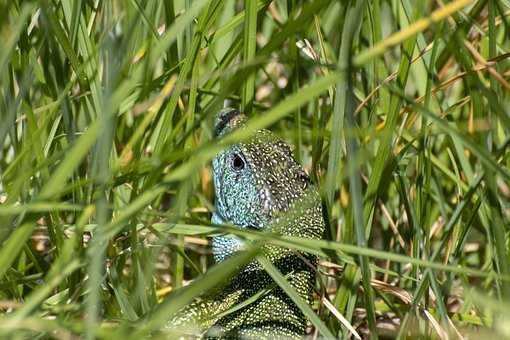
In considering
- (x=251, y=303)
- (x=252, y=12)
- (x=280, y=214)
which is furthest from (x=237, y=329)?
(x=252, y=12)

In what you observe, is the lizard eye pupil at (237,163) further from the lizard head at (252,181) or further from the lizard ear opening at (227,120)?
the lizard ear opening at (227,120)

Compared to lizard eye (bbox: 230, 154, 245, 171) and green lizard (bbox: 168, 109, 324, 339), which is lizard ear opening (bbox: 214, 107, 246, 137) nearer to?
green lizard (bbox: 168, 109, 324, 339)

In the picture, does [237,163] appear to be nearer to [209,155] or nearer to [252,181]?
[252,181]

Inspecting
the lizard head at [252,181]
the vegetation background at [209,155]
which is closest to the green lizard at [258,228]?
the lizard head at [252,181]

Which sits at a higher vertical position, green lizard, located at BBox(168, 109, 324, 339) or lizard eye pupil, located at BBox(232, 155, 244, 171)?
lizard eye pupil, located at BBox(232, 155, 244, 171)

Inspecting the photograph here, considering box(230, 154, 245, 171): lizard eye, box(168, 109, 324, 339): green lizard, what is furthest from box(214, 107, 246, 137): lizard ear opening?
box(230, 154, 245, 171): lizard eye

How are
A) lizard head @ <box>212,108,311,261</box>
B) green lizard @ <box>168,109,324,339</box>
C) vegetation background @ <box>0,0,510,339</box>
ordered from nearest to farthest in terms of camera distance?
vegetation background @ <box>0,0,510,339</box> → green lizard @ <box>168,109,324,339</box> → lizard head @ <box>212,108,311,261</box>
